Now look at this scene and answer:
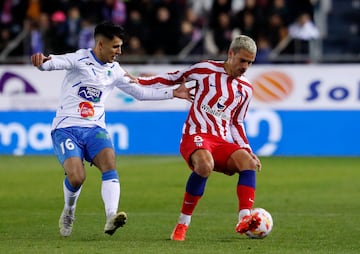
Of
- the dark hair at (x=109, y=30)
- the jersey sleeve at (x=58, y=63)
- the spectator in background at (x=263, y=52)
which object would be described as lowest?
the spectator in background at (x=263, y=52)

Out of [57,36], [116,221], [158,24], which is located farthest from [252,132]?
[116,221]

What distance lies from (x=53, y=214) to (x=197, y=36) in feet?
39.1

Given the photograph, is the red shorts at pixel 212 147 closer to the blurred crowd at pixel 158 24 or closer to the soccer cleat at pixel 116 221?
the soccer cleat at pixel 116 221

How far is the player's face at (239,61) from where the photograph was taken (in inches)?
406

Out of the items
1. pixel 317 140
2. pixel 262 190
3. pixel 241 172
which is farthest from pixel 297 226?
pixel 317 140

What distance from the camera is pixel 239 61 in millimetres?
10391

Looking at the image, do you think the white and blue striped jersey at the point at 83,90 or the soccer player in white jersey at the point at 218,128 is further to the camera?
the white and blue striped jersey at the point at 83,90

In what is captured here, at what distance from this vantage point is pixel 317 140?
71.2 ft

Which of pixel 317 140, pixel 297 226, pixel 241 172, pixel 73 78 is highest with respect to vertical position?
pixel 73 78

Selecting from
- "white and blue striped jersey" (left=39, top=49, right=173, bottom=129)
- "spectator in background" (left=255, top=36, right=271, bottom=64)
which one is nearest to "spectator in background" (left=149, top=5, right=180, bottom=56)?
"spectator in background" (left=255, top=36, right=271, bottom=64)

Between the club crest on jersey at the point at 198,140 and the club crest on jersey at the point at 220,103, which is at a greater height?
the club crest on jersey at the point at 220,103

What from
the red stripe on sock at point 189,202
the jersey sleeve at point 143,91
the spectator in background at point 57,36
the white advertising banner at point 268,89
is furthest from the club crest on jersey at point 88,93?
the spectator in background at point 57,36

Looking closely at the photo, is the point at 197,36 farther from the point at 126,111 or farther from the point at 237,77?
the point at 237,77

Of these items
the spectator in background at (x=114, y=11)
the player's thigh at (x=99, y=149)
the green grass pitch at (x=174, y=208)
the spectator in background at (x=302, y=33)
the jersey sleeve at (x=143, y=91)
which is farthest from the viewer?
the spectator in background at (x=114, y=11)
